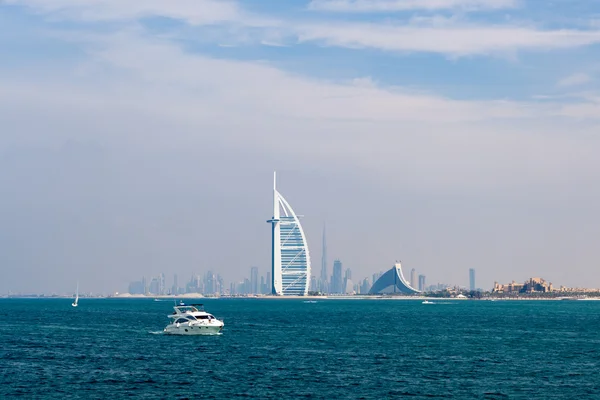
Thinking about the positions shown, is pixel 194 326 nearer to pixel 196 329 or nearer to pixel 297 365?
pixel 196 329

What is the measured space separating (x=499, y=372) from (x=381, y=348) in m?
22.2

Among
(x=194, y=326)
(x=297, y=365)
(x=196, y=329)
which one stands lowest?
(x=297, y=365)

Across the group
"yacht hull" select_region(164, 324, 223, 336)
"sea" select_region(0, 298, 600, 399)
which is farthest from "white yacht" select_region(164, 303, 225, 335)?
"sea" select_region(0, 298, 600, 399)

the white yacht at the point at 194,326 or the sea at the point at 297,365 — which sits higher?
the white yacht at the point at 194,326

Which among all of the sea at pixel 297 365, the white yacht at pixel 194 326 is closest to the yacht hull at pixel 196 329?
the white yacht at pixel 194 326

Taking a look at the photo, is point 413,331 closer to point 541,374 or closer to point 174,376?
point 541,374

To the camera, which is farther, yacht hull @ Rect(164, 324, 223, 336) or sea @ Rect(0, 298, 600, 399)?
yacht hull @ Rect(164, 324, 223, 336)

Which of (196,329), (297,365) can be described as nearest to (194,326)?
(196,329)

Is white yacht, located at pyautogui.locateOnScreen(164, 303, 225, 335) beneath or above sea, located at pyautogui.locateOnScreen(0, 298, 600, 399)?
above

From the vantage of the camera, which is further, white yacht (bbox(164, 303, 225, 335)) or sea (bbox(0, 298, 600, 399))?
white yacht (bbox(164, 303, 225, 335))

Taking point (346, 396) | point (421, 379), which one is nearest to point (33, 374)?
point (346, 396)

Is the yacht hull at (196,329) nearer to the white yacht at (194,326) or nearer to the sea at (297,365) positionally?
the white yacht at (194,326)

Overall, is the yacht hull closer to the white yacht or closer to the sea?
the white yacht

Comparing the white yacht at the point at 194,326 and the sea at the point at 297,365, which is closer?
the sea at the point at 297,365
